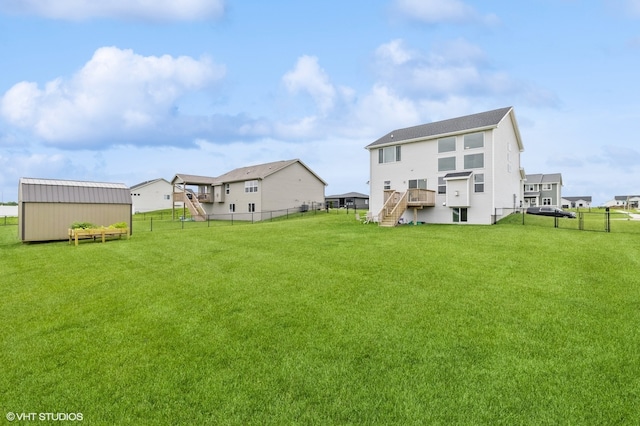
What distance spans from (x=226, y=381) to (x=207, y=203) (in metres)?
39.7

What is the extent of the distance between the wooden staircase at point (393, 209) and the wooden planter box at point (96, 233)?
1546 centimetres

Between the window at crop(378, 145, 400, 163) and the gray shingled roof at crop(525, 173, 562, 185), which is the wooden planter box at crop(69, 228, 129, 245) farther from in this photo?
the gray shingled roof at crop(525, 173, 562, 185)

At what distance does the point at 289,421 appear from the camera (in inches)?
122

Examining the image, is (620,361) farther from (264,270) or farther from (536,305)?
(264,270)

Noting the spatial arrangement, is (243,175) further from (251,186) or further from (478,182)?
(478,182)

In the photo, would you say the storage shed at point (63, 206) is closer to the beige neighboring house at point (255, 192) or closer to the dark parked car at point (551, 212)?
the beige neighboring house at point (255, 192)

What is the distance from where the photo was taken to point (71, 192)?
55.1 ft

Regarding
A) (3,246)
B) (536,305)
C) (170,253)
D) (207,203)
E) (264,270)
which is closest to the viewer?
(536,305)

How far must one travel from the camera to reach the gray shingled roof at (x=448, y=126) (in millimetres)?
23172

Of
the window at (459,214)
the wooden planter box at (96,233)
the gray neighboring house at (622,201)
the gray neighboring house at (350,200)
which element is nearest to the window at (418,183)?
the window at (459,214)

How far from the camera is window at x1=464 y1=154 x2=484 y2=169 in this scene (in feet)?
74.9

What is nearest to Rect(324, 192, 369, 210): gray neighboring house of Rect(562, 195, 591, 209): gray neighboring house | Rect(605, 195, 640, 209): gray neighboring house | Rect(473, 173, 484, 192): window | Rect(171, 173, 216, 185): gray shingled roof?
Rect(171, 173, 216, 185): gray shingled roof

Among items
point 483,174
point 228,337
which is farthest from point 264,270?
point 483,174

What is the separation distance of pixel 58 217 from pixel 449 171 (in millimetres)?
23953
